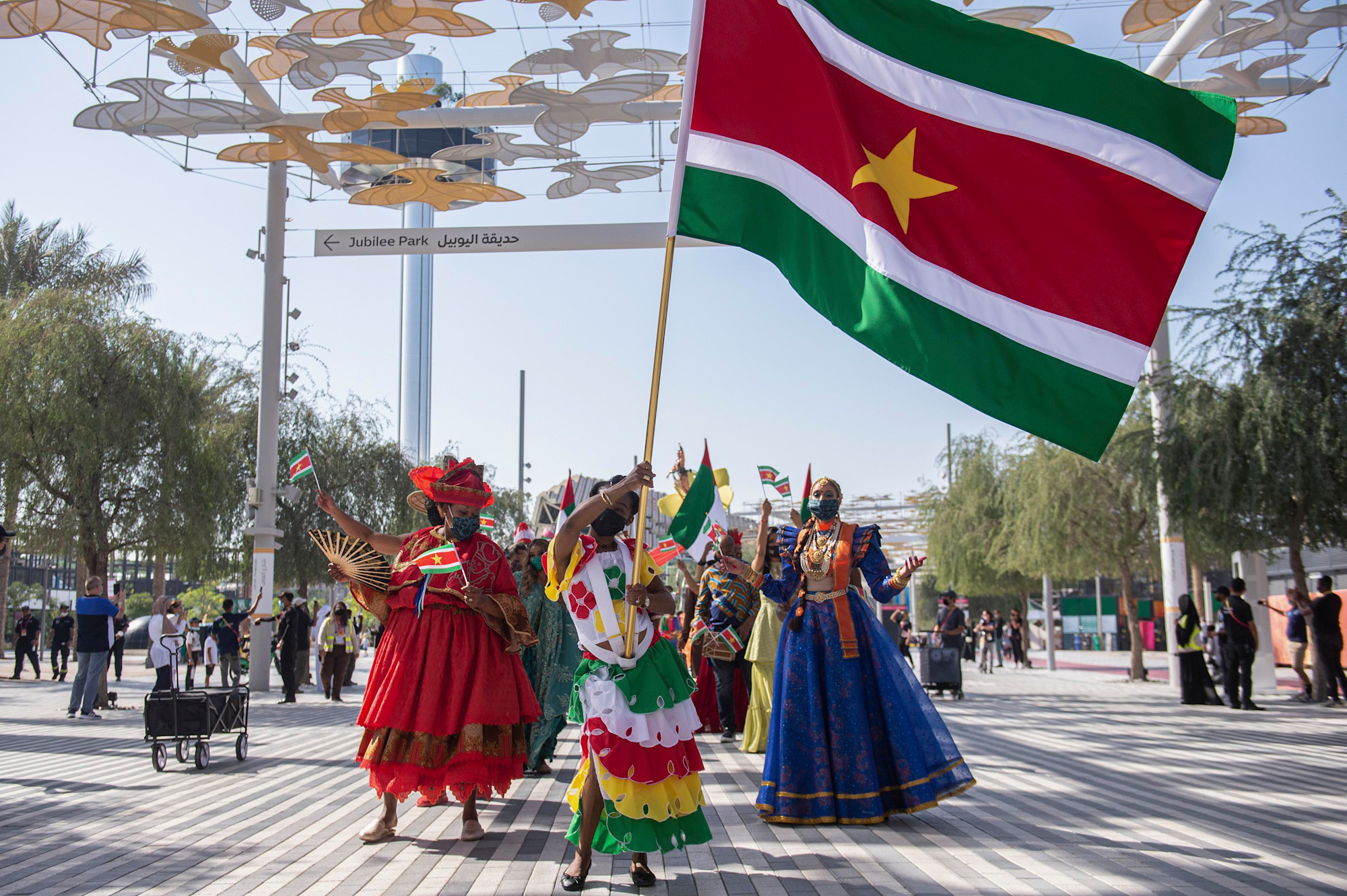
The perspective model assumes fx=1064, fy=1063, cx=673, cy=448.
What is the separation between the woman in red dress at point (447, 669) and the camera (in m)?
6.07

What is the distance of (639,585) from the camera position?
504 cm

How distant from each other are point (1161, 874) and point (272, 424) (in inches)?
680

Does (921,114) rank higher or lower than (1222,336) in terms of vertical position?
lower

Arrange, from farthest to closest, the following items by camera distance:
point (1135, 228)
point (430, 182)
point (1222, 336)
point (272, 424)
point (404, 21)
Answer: point (272, 424) < point (430, 182) < point (1222, 336) < point (404, 21) < point (1135, 228)

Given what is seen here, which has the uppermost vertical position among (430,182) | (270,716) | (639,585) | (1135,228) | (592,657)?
(430,182)

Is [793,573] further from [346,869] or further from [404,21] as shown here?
[404,21]

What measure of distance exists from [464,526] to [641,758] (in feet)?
6.75

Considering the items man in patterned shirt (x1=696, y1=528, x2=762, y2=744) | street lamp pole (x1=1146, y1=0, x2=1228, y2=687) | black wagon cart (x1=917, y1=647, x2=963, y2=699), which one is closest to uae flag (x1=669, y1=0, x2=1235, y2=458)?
man in patterned shirt (x1=696, y1=528, x2=762, y2=744)

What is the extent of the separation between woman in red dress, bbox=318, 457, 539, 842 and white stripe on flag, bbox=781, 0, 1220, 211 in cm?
326

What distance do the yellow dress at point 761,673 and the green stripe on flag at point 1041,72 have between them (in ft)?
21.5

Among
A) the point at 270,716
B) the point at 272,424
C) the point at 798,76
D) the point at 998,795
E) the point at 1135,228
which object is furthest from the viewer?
the point at 272,424

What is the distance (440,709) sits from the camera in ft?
20.1

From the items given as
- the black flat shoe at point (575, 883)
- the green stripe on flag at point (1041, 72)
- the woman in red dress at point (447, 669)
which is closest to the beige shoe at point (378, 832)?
the woman in red dress at point (447, 669)

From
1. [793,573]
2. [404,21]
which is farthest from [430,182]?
[793,573]
